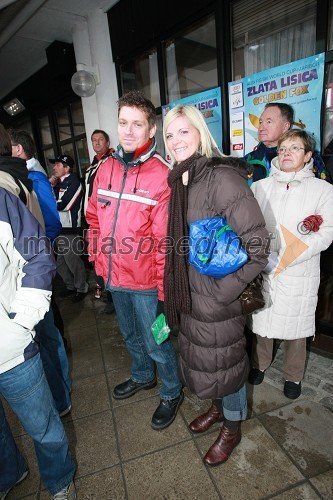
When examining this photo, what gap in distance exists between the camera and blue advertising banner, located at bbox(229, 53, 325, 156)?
2680mm

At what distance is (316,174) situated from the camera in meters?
2.30

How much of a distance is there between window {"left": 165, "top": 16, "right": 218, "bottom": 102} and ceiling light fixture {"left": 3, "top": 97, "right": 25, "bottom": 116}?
5.48m

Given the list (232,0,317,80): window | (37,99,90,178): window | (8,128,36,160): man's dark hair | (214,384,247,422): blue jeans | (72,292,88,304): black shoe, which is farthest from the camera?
(37,99,90,178): window

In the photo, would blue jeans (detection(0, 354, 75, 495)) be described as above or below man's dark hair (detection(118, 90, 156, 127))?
below

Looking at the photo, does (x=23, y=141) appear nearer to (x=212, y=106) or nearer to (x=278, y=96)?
(x=212, y=106)

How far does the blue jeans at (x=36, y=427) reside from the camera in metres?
1.43

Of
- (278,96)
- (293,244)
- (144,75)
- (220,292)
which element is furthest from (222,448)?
(144,75)

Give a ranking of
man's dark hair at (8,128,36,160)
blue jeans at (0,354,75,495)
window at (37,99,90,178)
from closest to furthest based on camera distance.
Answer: blue jeans at (0,354,75,495) → man's dark hair at (8,128,36,160) → window at (37,99,90,178)

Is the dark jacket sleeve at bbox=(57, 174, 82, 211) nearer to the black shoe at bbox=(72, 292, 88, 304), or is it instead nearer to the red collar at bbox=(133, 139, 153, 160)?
the black shoe at bbox=(72, 292, 88, 304)

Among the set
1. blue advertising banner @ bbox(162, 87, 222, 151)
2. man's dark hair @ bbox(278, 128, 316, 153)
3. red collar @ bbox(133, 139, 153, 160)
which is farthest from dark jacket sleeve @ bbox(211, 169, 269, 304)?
blue advertising banner @ bbox(162, 87, 222, 151)

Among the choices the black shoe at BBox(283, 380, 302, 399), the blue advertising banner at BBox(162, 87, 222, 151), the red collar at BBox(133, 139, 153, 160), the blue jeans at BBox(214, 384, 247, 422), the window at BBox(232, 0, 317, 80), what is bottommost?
the black shoe at BBox(283, 380, 302, 399)

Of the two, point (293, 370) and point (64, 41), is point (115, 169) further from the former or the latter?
point (64, 41)

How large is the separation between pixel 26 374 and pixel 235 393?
47.0 inches

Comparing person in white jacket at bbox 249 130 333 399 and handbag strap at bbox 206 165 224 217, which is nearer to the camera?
handbag strap at bbox 206 165 224 217
